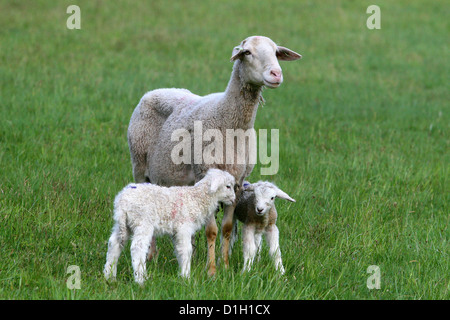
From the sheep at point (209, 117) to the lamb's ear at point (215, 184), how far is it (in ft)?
1.09

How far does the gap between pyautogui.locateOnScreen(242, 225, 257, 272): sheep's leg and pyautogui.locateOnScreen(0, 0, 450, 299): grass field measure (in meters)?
0.11

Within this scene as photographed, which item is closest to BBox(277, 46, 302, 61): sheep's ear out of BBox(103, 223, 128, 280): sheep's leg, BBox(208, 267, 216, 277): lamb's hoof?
BBox(208, 267, 216, 277): lamb's hoof

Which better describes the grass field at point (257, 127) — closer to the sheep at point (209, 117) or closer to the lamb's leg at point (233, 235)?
the lamb's leg at point (233, 235)

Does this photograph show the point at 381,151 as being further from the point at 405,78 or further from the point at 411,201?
the point at 405,78

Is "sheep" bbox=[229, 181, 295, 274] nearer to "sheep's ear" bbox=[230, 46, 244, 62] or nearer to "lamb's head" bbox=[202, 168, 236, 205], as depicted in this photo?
"lamb's head" bbox=[202, 168, 236, 205]

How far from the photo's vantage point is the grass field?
4832mm

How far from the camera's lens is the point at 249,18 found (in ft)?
60.7

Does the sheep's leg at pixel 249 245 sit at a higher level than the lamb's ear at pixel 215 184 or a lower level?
lower

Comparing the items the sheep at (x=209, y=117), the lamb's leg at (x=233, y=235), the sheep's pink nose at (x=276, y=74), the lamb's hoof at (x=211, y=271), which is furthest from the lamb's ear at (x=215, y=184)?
the sheep's pink nose at (x=276, y=74)

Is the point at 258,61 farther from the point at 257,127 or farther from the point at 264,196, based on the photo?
the point at 257,127

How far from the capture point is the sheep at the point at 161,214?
4.59 metres

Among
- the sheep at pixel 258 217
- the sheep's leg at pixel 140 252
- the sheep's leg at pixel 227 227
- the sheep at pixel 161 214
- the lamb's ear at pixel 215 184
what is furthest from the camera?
the sheep's leg at pixel 227 227
